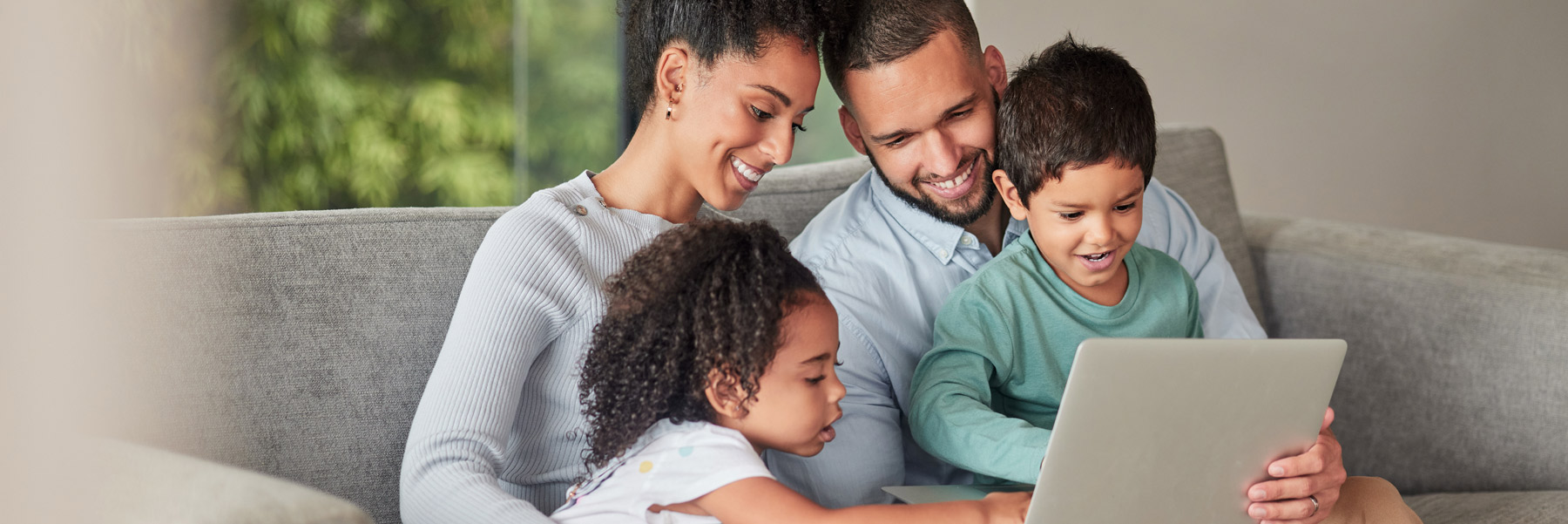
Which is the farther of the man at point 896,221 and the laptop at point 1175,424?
the man at point 896,221

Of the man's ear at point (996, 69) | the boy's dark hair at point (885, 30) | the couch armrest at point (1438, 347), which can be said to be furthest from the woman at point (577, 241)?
the couch armrest at point (1438, 347)

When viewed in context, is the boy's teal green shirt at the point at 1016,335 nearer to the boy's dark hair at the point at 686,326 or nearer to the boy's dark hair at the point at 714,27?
the boy's dark hair at the point at 686,326

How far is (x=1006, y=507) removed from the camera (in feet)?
3.02

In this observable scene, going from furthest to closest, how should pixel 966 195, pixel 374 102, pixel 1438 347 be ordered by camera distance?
pixel 374 102 → pixel 1438 347 → pixel 966 195

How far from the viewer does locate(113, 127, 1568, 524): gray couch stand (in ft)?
3.48

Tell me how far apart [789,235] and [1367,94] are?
8.67 feet

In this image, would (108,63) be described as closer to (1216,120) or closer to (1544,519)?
(1544,519)

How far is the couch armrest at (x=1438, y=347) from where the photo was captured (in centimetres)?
157

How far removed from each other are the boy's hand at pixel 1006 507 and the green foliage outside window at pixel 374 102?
388cm

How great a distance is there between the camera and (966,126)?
134 cm

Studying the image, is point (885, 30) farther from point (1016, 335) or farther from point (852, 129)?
point (1016, 335)

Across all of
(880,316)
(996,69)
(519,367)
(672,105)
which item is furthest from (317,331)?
(996,69)

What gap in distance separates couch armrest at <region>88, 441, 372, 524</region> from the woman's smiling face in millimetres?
530

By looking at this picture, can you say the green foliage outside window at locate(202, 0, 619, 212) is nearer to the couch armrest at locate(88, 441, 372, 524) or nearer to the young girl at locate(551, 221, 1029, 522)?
the young girl at locate(551, 221, 1029, 522)
